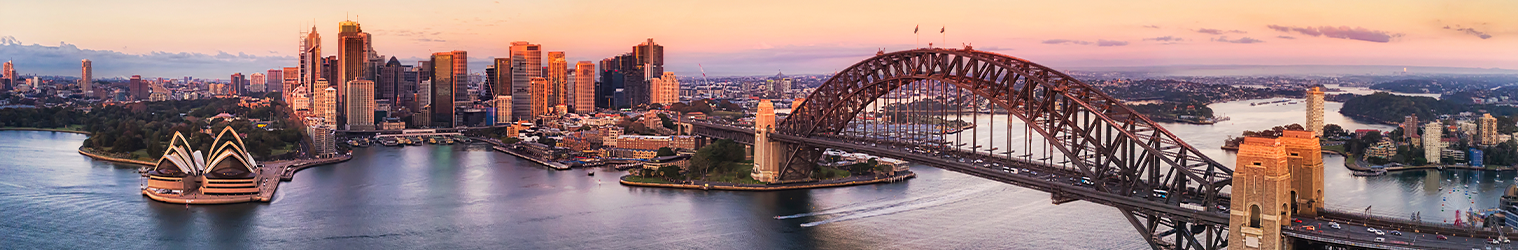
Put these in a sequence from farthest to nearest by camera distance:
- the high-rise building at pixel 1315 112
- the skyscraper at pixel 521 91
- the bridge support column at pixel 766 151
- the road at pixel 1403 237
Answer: the skyscraper at pixel 521 91 < the high-rise building at pixel 1315 112 < the bridge support column at pixel 766 151 < the road at pixel 1403 237

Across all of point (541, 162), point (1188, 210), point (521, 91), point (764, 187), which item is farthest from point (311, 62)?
point (1188, 210)

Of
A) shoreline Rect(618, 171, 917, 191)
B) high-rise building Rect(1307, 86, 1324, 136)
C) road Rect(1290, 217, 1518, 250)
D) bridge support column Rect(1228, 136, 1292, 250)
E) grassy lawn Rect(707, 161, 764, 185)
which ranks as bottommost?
shoreline Rect(618, 171, 917, 191)

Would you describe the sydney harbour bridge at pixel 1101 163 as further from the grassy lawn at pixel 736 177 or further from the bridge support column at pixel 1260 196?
the grassy lawn at pixel 736 177

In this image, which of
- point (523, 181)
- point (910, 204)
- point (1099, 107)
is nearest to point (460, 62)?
point (523, 181)

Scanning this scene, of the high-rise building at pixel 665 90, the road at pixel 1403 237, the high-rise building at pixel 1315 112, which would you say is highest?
the high-rise building at pixel 665 90

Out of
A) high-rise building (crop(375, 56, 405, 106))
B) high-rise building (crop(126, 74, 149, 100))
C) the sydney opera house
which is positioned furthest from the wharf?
high-rise building (crop(126, 74, 149, 100))

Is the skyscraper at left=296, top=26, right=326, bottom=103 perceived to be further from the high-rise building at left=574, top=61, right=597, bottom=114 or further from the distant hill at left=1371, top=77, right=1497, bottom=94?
the distant hill at left=1371, top=77, right=1497, bottom=94

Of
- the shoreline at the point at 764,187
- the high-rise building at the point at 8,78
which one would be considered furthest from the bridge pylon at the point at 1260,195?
the high-rise building at the point at 8,78
